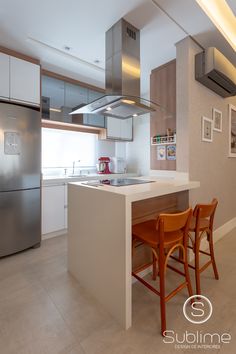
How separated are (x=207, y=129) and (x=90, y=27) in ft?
5.86

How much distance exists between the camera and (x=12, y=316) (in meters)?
1.46

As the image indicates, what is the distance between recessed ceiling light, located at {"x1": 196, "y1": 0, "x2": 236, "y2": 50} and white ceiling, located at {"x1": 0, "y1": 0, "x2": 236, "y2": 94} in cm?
5

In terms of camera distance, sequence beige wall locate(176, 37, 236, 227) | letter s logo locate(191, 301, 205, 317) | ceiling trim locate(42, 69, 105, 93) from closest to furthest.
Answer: letter s logo locate(191, 301, 205, 317)
beige wall locate(176, 37, 236, 227)
ceiling trim locate(42, 69, 105, 93)

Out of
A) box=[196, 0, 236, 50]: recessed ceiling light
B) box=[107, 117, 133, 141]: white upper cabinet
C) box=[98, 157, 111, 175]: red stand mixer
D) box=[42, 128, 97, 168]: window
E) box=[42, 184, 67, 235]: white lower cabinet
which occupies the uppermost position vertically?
box=[196, 0, 236, 50]: recessed ceiling light

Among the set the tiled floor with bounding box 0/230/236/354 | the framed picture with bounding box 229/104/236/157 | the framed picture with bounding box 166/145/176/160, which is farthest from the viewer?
the framed picture with bounding box 229/104/236/157

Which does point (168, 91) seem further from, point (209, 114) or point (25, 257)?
point (25, 257)

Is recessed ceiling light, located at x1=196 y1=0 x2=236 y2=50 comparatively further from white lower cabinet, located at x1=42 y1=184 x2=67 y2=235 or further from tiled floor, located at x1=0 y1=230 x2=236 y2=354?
white lower cabinet, located at x1=42 y1=184 x2=67 y2=235

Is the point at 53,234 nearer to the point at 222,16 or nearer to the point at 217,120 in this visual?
the point at 217,120

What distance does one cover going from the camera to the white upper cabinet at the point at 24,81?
2.38m

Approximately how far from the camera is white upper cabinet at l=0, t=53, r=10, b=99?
2287 millimetres

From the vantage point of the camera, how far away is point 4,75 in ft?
7.55

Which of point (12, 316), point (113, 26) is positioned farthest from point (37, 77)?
point (12, 316)

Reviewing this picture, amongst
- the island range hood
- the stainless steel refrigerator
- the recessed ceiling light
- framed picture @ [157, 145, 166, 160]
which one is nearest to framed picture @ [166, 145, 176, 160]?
framed picture @ [157, 145, 166, 160]

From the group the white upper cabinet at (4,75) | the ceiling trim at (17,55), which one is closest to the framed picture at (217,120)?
the ceiling trim at (17,55)
